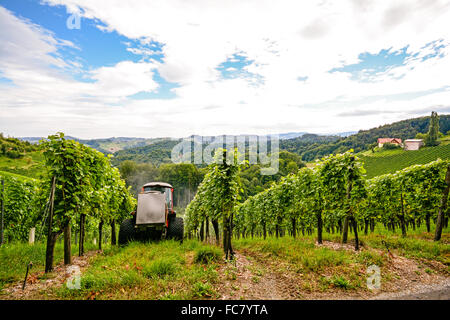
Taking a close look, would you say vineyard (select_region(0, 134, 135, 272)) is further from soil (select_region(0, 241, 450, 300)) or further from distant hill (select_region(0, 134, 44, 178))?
distant hill (select_region(0, 134, 44, 178))

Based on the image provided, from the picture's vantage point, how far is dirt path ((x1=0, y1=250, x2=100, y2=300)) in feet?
14.8

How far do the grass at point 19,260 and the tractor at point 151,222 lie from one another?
8.06 feet

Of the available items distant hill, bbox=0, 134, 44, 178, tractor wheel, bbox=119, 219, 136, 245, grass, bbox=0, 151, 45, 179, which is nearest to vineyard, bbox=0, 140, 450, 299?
tractor wheel, bbox=119, 219, 136, 245

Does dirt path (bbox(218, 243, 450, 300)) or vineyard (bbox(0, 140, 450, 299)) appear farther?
vineyard (bbox(0, 140, 450, 299))

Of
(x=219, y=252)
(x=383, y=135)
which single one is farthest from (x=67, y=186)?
(x=383, y=135)

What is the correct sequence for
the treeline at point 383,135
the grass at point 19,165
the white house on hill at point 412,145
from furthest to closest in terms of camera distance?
1. the treeline at point 383,135
2. the white house on hill at point 412,145
3. the grass at point 19,165

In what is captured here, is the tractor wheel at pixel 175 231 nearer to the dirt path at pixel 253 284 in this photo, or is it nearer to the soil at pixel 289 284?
the soil at pixel 289 284

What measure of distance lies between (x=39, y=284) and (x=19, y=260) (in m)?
2.97

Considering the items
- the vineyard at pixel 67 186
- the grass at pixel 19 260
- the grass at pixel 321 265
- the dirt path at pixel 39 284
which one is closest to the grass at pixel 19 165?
the grass at pixel 19 260

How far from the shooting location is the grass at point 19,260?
17.6 feet

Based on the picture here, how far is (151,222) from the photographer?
27.4 feet

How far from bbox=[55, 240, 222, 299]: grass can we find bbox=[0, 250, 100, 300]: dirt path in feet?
1.46

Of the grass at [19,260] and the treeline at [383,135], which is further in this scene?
the treeline at [383,135]
